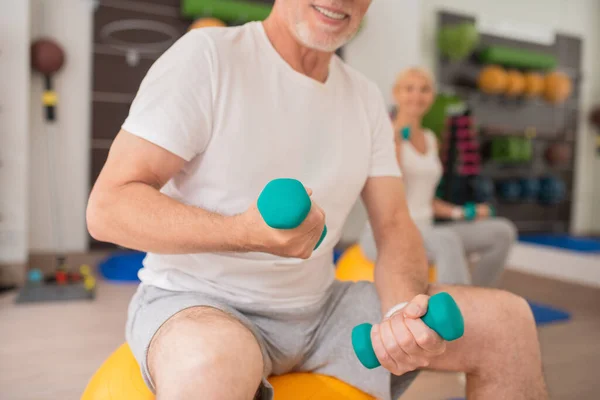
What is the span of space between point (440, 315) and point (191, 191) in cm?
54

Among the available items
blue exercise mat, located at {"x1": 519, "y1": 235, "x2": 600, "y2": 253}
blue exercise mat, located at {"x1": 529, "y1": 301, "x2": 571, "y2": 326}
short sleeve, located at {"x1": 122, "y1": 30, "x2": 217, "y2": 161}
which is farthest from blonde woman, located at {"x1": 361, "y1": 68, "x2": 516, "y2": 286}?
blue exercise mat, located at {"x1": 519, "y1": 235, "x2": 600, "y2": 253}

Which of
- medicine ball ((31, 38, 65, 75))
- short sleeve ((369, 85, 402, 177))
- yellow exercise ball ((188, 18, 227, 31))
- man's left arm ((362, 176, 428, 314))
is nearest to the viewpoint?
man's left arm ((362, 176, 428, 314))

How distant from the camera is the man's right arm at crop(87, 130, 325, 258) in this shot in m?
0.82

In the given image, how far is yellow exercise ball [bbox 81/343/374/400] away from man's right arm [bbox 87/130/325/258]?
31 cm

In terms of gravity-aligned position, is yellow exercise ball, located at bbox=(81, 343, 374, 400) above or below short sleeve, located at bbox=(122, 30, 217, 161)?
below

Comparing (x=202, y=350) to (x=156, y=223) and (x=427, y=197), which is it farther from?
(x=427, y=197)

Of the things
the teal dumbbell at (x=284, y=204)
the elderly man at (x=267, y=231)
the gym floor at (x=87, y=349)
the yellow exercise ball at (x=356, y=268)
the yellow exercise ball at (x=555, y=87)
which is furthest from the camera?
the yellow exercise ball at (x=555, y=87)

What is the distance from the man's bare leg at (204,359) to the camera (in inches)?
31.8

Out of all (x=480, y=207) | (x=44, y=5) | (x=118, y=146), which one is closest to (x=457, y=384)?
(x=480, y=207)

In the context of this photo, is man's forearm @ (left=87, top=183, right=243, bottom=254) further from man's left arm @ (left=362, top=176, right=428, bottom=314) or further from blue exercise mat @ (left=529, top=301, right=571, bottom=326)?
blue exercise mat @ (left=529, top=301, right=571, bottom=326)

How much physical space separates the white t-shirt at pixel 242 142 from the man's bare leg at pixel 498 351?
1.03ft

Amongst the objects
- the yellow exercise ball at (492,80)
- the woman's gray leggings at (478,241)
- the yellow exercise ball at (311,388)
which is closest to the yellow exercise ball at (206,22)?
the woman's gray leggings at (478,241)

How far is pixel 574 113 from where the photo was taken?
7.15m

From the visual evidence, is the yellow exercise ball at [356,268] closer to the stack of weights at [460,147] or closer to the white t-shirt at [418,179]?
the white t-shirt at [418,179]
